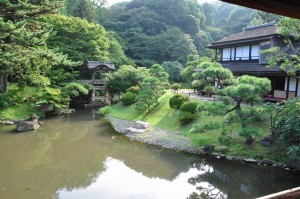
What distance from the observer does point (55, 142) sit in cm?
1359

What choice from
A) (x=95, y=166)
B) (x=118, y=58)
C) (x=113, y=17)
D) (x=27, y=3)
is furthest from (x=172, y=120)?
(x=113, y=17)

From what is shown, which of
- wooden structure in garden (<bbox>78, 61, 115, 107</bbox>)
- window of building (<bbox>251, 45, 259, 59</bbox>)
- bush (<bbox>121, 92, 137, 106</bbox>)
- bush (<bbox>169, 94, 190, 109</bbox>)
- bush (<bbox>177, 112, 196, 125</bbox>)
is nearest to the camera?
bush (<bbox>177, 112, 196, 125</bbox>)

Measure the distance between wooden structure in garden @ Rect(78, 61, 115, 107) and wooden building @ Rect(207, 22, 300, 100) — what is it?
1011cm

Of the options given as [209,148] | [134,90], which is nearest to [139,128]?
[209,148]

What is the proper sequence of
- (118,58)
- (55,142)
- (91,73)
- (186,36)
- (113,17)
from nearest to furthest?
(55,142)
(91,73)
(118,58)
(186,36)
(113,17)

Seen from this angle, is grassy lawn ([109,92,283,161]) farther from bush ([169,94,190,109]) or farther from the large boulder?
the large boulder

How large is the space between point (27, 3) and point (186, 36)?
81.8 feet

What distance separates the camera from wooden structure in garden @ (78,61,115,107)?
24312mm

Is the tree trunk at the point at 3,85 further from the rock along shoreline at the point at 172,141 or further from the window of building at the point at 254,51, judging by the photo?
the window of building at the point at 254,51

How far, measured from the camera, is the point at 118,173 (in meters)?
9.85

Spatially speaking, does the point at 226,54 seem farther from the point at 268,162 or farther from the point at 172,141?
the point at 268,162

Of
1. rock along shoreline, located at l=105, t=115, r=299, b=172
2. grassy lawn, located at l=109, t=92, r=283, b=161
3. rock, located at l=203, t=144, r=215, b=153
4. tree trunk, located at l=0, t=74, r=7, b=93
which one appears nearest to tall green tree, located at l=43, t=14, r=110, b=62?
tree trunk, located at l=0, t=74, r=7, b=93

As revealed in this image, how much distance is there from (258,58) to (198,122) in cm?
774

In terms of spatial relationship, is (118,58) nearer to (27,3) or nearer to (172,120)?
(27,3)
